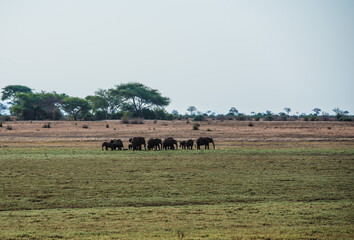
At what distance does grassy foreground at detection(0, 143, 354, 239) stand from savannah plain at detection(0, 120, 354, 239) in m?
0.03

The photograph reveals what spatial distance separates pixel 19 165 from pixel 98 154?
21.6 ft

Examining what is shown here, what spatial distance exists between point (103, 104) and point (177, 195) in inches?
2878

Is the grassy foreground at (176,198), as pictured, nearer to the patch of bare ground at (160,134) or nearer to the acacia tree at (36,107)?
the patch of bare ground at (160,134)

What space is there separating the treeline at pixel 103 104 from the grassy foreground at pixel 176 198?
2143 inches

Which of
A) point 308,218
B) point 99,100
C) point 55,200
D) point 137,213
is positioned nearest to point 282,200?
point 308,218

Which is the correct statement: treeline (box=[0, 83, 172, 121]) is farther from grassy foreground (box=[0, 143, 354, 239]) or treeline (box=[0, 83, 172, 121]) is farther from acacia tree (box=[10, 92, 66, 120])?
grassy foreground (box=[0, 143, 354, 239])

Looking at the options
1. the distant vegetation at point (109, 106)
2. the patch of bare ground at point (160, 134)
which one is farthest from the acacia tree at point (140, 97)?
the patch of bare ground at point (160, 134)

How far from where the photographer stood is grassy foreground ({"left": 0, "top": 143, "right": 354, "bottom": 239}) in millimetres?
11414

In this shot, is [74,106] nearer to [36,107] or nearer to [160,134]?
[36,107]

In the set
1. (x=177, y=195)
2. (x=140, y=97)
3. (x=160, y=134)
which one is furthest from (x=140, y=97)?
(x=177, y=195)

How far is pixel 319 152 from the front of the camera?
1215 inches

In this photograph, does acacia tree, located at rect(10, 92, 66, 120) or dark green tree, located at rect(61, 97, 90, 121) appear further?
dark green tree, located at rect(61, 97, 90, 121)

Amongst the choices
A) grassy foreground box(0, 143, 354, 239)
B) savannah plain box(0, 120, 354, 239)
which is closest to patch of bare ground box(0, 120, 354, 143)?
savannah plain box(0, 120, 354, 239)

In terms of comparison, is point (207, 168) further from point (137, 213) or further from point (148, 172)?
point (137, 213)
